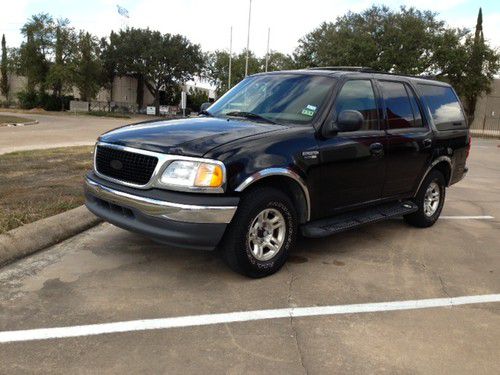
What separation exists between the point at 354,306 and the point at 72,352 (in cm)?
216

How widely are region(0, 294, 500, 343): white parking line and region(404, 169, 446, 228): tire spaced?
2.15m

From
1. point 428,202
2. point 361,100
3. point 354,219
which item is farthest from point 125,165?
point 428,202

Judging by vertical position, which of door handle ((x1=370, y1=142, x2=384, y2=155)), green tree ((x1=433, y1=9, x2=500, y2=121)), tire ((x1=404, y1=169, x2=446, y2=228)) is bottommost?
tire ((x1=404, y1=169, x2=446, y2=228))

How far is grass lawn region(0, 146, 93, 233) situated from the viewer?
5.68 meters

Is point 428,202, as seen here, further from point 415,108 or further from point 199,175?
point 199,175

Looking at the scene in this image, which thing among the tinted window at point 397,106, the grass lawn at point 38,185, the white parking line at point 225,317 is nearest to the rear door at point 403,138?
the tinted window at point 397,106

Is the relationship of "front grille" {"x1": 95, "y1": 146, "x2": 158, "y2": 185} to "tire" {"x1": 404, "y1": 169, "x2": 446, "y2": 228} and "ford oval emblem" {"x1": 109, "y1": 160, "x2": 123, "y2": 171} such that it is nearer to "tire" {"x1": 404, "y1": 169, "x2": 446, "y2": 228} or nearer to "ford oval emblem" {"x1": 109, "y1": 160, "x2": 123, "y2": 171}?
"ford oval emblem" {"x1": 109, "y1": 160, "x2": 123, "y2": 171}

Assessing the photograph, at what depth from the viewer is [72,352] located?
312cm

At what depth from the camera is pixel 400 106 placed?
19.3 ft

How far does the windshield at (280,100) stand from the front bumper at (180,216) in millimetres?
1319

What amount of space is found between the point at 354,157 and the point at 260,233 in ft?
4.42

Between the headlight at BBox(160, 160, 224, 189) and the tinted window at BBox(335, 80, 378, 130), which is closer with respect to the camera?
the headlight at BBox(160, 160, 224, 189)

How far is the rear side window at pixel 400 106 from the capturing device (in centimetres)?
570

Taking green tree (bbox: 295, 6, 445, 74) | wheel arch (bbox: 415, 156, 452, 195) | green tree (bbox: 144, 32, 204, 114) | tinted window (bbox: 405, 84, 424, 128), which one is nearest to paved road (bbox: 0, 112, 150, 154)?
tinted window (bbox: 405, 84, 424, 128)
